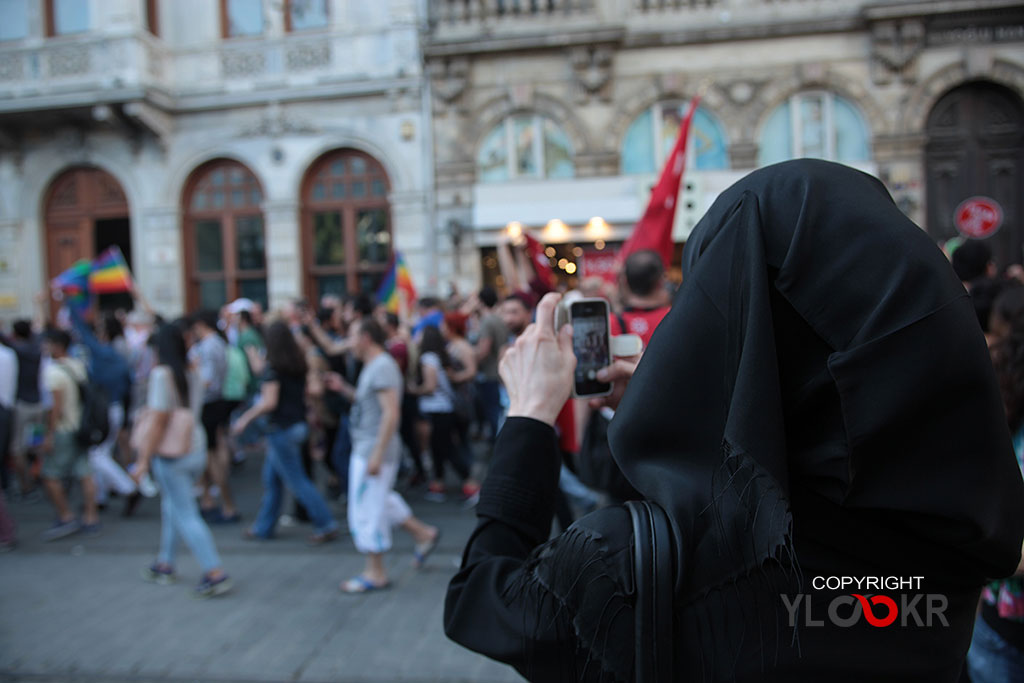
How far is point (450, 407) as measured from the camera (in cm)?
783

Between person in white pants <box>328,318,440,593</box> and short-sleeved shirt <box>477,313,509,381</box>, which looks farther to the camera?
short-sleeved shirt <box>477,313,509,381</box>

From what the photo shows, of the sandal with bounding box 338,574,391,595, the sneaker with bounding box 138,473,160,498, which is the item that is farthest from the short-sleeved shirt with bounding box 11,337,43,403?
the sandal with bounding box 338,574,391,595

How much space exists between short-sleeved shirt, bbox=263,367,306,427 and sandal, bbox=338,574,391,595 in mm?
1774

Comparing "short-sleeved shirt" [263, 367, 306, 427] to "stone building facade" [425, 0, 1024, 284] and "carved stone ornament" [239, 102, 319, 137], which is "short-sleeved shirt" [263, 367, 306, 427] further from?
"carved stone ornament" [239, 102, 319, 137]

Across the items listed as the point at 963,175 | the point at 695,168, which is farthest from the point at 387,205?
the point at 963,175

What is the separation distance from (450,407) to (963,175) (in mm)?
10769

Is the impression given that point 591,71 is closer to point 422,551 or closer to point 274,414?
point 274,414

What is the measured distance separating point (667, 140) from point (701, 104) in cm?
90

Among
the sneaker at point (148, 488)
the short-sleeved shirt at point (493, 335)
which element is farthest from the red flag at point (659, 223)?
the sneaker at point (148, 488)

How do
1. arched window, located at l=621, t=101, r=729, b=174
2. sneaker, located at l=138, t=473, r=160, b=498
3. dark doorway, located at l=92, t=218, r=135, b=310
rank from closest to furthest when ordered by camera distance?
1. sneaker, located at l=138, t=473, r=160, b=498
2. arched window, located at l=621, t=101, r=729, b=174
3. dark doorway, located at l=92, t=218, r=135, b=310

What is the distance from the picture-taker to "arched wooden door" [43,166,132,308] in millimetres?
15852

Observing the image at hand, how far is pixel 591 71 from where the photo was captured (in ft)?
44.8

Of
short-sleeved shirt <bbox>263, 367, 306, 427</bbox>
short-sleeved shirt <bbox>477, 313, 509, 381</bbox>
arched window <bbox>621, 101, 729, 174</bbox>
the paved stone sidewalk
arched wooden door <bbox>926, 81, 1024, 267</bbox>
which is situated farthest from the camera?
arched window <bbox>621, 101, 729, 174</bbox>

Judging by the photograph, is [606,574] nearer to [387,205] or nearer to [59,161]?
[387,205]
